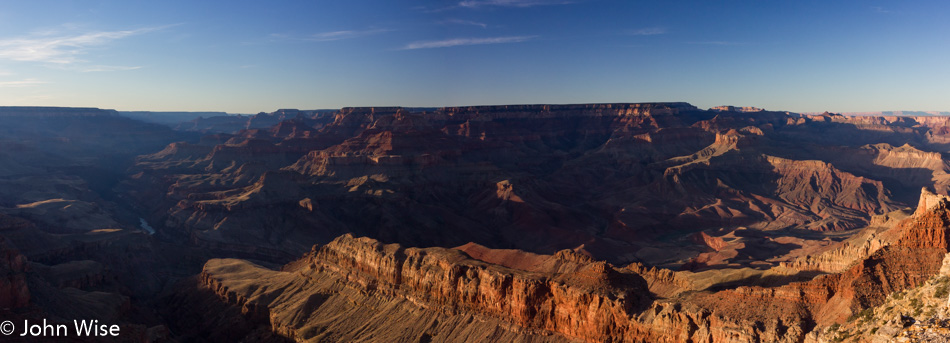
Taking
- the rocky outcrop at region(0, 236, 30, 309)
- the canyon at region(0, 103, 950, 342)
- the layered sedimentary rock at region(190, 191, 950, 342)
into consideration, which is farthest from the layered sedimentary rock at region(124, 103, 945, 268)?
the rocky outcrop at region(0, 236, 30, 309)

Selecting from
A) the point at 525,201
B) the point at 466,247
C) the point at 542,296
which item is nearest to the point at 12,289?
the point at 542,296

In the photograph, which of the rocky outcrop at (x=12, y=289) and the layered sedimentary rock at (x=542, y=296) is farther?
the rocky outcrop at (x=12, y=289)

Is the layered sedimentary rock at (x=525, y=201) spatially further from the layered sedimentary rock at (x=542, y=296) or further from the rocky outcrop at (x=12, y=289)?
the rocky outcrop at (x=12, y=289)

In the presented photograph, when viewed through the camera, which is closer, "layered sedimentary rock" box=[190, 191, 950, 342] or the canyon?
"layered sedimentary rock" box=[190, 191, 950, 342]

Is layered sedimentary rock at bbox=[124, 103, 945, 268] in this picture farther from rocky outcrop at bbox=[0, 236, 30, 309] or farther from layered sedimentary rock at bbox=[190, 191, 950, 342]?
rocky outcrop at bbox=[0, 236, 30, 309]

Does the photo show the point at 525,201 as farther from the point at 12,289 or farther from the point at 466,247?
the point at 12,289

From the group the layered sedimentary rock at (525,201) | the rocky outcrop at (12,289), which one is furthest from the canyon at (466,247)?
the layered sedimentary rock at (525,201)

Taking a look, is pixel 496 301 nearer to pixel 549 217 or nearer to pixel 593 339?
pixel 593 339

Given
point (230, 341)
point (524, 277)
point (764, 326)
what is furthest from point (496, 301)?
point (230, 341)
